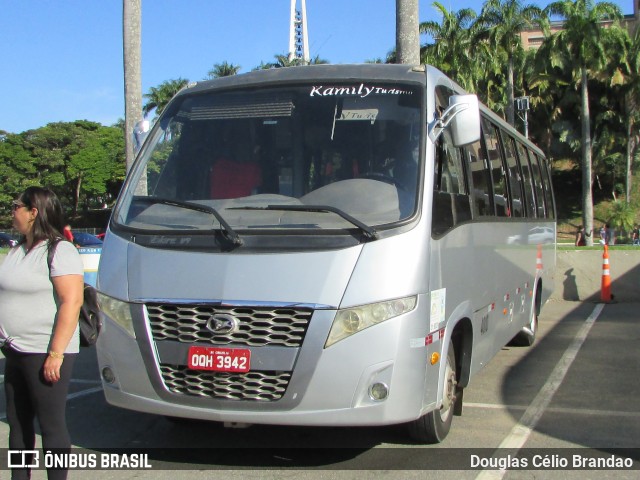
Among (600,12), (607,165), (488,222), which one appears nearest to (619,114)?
(607,165)

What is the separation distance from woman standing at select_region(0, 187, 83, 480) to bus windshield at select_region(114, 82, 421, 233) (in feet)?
3.45

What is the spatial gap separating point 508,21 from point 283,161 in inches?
1518

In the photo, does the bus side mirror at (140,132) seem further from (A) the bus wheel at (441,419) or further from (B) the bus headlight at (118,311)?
(A) the bus wheel at (441,419)

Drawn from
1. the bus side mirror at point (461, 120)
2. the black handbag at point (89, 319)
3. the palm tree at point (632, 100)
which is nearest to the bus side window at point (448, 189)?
the bus side mirror at point (461, 120)

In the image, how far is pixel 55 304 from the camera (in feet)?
13.9

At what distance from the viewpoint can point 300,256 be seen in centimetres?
479

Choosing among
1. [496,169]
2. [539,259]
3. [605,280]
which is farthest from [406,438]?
[605,280]

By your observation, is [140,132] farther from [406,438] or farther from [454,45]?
[454,45]

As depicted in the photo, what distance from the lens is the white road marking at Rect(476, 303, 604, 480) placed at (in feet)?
17.9

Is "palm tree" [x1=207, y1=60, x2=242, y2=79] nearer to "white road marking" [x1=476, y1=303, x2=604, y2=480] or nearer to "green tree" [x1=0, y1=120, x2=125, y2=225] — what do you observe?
"green tree" [x1=0, y1=120, x2=125, y2=225]

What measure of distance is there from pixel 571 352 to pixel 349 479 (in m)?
5.84

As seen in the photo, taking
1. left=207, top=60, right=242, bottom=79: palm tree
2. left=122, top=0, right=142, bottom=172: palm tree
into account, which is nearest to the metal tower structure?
left=207, top=60, right=242, bottom=79: palm tree

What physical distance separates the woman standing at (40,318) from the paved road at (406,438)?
0.99 m

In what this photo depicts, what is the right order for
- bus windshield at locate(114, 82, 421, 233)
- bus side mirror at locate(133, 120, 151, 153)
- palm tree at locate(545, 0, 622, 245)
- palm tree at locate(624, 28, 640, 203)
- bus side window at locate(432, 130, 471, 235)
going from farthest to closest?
palm tree at locate(624, 28, 640, 203), palm tree at locate(545, 0, 622, 245), bus side mirror at locate(133, 120, 151, 153), bus side window at locate(432, 130, 471, 235), bus windshield at locate(114, 82, 421, 233)
